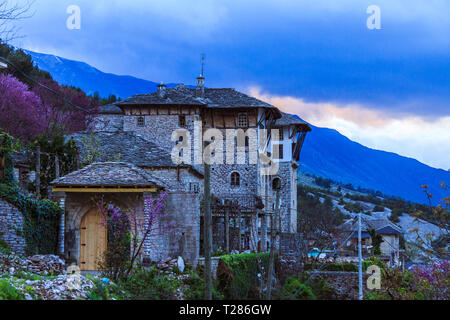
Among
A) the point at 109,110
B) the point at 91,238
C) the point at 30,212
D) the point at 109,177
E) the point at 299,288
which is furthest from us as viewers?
the point at 109,110

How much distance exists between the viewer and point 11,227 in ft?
57.8

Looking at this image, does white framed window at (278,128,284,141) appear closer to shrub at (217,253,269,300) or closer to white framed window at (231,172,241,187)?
white framed window at (231,172,241,187)

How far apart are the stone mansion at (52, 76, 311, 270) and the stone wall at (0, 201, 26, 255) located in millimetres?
2083

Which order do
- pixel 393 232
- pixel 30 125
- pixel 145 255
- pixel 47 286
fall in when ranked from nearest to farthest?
pixel 47 286, pixel 145 255, pixel 30 125, pixel 393 232

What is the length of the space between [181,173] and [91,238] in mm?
8806

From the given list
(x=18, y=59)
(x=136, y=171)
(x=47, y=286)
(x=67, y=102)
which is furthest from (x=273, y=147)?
(x=47, y=286)

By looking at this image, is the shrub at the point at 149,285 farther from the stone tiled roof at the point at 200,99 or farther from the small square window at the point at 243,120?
the small square window at the point at 243,120

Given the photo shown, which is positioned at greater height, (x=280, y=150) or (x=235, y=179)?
(x=280, y=150)

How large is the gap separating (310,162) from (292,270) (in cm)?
8821

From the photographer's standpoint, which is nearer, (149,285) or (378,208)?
(149,285)

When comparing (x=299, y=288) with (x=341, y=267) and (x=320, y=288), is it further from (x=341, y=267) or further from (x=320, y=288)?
(x=341, y=267)

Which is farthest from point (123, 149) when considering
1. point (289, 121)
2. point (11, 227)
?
point (289, 121)

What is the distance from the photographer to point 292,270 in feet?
84.3
